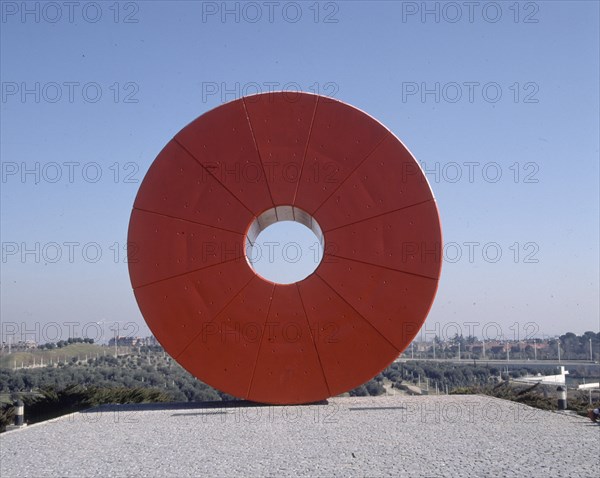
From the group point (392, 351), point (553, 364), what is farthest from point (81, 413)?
point (553, 364)

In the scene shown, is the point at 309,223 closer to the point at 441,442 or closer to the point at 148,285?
the point at 148,285

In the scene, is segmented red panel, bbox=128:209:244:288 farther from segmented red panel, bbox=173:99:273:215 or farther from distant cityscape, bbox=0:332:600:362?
distant cityscape, bbox=0:332:600:362

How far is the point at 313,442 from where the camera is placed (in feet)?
24.6

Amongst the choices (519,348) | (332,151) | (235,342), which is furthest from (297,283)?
(519,348)

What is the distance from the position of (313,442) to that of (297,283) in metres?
3.32

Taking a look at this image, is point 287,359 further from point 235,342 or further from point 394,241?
point 394,241

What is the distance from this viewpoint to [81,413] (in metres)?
10.5

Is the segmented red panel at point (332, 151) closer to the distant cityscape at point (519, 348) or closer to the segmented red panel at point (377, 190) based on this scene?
the segmented red panel at point (377, 190)

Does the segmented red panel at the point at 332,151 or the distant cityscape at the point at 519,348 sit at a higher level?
the segmented red panel at the point at 332,151

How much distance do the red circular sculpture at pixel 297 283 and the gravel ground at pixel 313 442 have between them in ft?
2.50

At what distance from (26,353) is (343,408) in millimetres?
26341

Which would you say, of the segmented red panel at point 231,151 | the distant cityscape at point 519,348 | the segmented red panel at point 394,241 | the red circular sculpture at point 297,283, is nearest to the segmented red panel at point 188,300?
the red circular sculpture at point 297,283

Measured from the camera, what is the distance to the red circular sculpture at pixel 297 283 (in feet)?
34.0

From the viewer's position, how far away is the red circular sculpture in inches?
408
